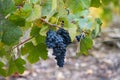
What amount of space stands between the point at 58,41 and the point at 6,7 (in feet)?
0.74

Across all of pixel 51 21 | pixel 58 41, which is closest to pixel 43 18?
pixel 51 21

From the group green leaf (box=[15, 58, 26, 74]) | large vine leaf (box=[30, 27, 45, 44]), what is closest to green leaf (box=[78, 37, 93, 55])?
large vine leaf (box=[30, 27, 45, 44])

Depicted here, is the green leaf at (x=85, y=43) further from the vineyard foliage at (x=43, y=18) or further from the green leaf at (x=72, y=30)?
the green leaf at (x=72, y=30)

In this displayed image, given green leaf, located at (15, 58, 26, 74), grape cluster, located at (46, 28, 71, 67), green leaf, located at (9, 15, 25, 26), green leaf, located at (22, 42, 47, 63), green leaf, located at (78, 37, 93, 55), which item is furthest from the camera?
green leaf, located at (15, 58, 26, 74)

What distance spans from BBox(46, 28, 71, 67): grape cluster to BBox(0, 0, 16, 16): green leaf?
15 centimetres

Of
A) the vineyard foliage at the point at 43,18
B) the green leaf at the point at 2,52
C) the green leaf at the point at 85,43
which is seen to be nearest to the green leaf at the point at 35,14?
the vineyard foliage at the point at 43,18

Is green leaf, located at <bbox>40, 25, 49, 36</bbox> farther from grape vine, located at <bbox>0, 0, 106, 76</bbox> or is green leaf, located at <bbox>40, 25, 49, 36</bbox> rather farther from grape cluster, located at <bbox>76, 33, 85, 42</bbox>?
grape cluster, located at <bbox>76, 33, 85, 42</bbox>

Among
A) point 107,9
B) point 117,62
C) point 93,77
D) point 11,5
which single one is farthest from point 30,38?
point 117,62

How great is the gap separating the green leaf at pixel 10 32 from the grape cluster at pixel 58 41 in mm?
120

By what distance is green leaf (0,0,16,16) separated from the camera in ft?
4.23

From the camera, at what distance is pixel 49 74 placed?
369 centimetres

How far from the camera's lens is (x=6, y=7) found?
129 cm

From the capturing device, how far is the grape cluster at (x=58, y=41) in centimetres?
121

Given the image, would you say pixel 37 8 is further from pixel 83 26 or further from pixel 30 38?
pixel 30 38
